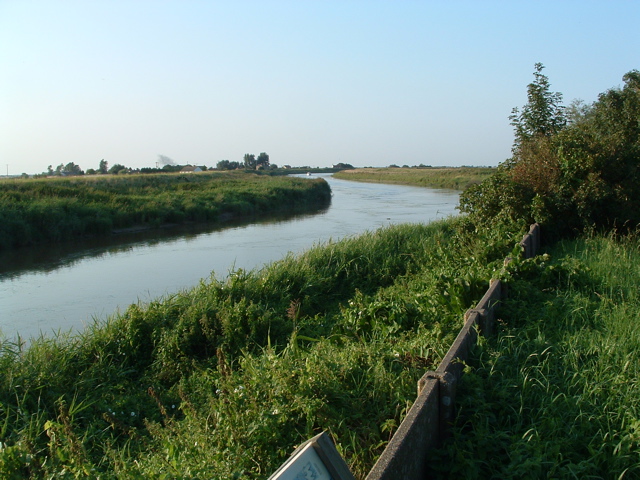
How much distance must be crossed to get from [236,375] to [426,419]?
2.00 metres

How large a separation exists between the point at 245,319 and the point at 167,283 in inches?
253

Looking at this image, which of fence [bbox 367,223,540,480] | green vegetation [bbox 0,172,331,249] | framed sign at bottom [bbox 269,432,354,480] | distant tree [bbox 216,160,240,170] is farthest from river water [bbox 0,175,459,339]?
distant tree [bbox 216,160,240,170]

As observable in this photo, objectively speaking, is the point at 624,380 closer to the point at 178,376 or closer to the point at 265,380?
the point at 265,380

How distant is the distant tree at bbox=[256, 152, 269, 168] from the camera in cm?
10938

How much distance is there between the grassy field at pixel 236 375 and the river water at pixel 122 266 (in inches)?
73.9

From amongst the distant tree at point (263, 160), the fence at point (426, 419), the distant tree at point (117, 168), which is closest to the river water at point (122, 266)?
the fence at point (426, 419)

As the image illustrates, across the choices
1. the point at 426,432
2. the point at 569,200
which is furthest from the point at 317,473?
the point at 569,200

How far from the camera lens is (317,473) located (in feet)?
6.07

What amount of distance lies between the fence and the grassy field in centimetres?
33

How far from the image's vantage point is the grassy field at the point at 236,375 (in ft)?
10.8

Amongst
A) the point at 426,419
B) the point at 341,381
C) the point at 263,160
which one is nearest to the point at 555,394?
the point at 426,419

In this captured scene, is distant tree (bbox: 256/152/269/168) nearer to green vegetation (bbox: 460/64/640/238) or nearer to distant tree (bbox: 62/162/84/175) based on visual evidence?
distant tree (bbox: 62/162/84/175)

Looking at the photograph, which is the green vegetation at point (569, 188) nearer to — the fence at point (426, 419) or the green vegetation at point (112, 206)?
the fence at point (426, 419)

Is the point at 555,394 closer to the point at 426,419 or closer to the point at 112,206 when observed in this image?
the point at 426,419
